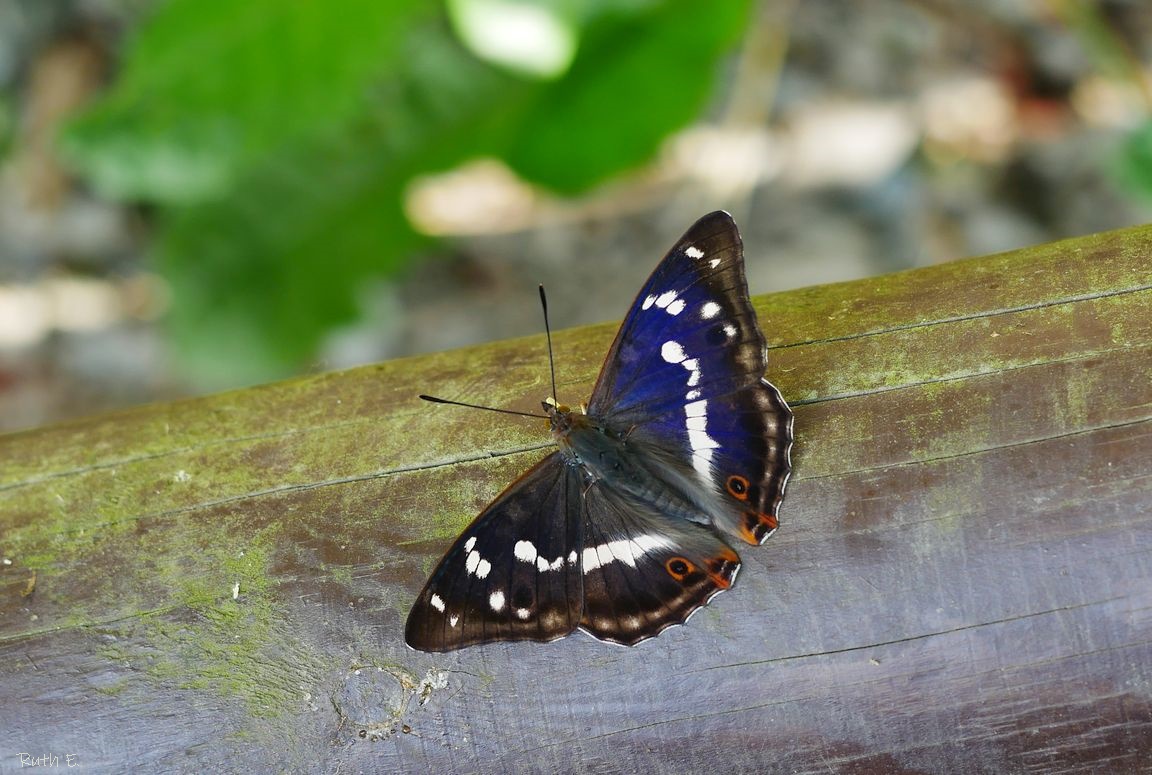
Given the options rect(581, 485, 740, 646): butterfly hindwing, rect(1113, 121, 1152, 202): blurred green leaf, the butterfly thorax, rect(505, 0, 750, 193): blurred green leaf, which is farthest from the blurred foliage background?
rect(581, 485, 740, 646): butterfly hindwing

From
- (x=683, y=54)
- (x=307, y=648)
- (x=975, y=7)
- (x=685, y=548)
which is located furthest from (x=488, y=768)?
(x=975, y=7)

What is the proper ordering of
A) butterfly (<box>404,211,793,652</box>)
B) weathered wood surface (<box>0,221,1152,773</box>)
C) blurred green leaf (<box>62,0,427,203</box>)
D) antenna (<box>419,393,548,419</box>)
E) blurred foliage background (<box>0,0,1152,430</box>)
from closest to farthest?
1. weathered wood surface (<box>0,221,1152,773</box>)
2. butterfly (<box>404,211,793,652</box>)
3. antenna (<box>419,393,548,419</box>)
4. blurred green leaf (<box>62,0,427,203</box>)
5. blurred foliage background (<box>0,0,1152,430</box>)

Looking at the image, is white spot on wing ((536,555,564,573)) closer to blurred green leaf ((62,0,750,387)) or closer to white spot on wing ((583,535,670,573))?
white spot on wing ((583,535,670,573))

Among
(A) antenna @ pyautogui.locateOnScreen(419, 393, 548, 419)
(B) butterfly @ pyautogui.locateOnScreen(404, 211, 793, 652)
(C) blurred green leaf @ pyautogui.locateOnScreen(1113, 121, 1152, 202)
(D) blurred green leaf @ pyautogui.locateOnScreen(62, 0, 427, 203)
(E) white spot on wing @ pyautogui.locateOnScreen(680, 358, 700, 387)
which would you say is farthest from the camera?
(D) blurred green leaf @ pyautogui.locateOnScreen(62, 0, 427, 203)

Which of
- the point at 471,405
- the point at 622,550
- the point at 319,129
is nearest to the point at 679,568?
the point at 622,550

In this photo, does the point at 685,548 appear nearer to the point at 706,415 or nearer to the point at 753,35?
the point at 706,415

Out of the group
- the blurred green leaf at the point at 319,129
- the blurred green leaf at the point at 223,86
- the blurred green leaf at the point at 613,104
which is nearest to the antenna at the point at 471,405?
the blurred green leaf at the point at 319,129
